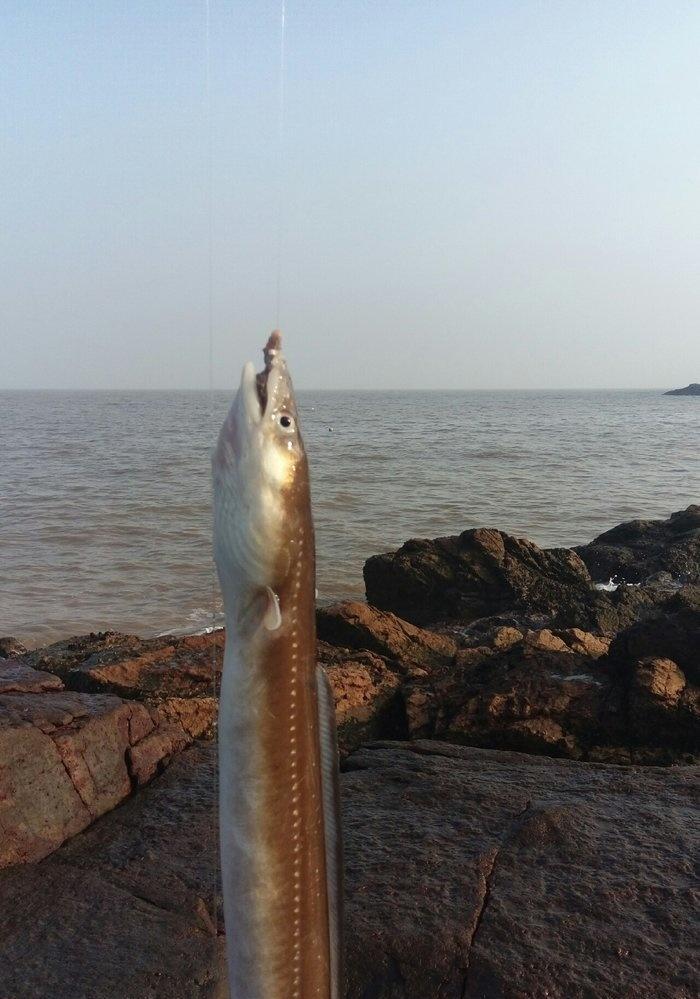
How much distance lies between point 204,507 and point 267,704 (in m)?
20.1

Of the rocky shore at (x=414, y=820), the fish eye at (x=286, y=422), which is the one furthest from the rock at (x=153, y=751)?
the fish eye at (x=286, y=422)

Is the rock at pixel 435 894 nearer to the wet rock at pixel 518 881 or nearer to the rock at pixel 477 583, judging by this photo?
the wet rock at pixel 518 881

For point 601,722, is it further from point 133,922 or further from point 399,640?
point 133,922

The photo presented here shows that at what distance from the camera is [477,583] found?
11.5m

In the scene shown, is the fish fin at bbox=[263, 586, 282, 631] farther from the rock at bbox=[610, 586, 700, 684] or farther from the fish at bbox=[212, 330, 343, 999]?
the rock at bbox=[610, 586, 700, 684]

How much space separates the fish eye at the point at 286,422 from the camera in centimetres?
184

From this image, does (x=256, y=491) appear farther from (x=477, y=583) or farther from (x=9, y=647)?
(x=477, y=583)

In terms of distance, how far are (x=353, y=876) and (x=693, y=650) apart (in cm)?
371

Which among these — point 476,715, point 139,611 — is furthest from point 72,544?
point 476,715

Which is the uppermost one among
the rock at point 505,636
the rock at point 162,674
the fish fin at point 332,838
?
the fish fin at point 332,838

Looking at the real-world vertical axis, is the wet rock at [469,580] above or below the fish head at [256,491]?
below

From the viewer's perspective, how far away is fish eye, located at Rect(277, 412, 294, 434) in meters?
1.84

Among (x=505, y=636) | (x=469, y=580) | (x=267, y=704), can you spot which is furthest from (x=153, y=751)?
(x=469, y=580)

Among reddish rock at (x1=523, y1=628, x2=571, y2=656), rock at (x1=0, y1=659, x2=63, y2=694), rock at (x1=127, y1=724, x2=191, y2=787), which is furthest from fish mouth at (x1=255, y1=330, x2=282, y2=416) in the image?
reddish rock at (x1=523, y1=628, x2=571, y2=656)
